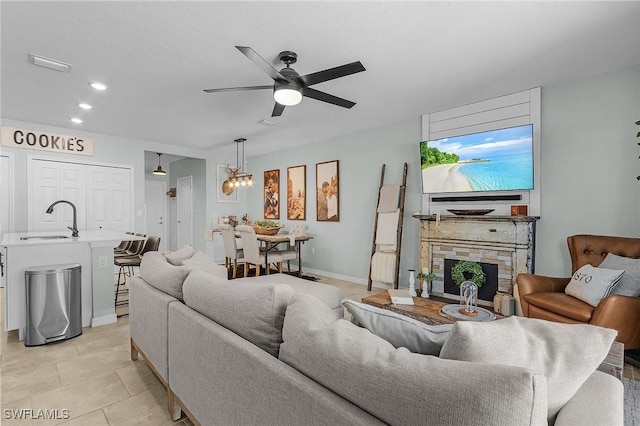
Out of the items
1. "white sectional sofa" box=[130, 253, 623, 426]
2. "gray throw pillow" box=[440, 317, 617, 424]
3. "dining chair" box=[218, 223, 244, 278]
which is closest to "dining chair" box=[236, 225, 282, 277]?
"dining chair" box=[218, 223, 244, 278]

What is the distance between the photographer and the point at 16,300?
9.16ft

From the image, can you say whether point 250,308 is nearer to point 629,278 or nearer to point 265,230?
point 629,278

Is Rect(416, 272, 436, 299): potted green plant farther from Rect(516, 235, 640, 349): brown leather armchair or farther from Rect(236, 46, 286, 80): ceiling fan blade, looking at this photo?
Rect(236, 46, 286, 80): ceiling fan blade

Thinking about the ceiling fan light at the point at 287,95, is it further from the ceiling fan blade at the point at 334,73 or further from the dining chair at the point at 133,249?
the dining chair at the point at 133,249

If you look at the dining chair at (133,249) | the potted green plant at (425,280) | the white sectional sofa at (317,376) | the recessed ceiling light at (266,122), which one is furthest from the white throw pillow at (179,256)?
the recessed ceiling light at (266,122)

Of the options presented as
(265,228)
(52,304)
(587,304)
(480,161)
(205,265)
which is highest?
(480,161)

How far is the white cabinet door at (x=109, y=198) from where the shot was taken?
17.6 feet

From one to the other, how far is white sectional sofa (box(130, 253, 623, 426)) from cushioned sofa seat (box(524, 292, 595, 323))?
1773mm

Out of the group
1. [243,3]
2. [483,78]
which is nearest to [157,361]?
[243,3]

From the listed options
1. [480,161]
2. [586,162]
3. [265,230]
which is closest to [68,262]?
[265,230]

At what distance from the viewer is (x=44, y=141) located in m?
4.86

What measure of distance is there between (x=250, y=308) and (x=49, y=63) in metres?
3.10

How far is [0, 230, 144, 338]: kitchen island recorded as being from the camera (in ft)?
9.13

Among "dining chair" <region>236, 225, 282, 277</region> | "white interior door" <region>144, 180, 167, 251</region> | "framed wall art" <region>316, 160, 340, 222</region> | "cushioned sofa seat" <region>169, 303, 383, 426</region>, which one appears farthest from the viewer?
"white interior door" <region>144, 180, 167, 251</region>
